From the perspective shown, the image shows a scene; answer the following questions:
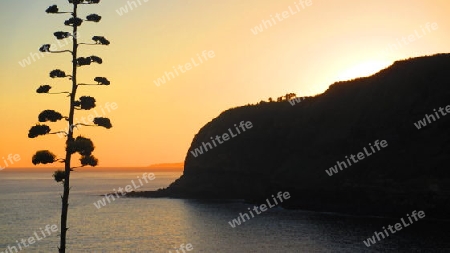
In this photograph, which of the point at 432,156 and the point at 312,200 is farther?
the point at 312,200

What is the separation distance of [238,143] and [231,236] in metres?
69.9

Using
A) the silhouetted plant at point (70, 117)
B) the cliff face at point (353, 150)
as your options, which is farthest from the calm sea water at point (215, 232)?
the silhouetted plant at point (70, 117)

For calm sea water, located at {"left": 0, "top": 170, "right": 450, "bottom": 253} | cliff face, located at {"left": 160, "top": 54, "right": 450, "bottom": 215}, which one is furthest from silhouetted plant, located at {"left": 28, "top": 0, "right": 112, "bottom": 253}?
cliff face, located at {"left": 160, "top": 54, "right": 450, "bottom": 215}

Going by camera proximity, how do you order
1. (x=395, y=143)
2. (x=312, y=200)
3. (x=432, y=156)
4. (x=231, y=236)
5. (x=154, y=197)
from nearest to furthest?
(x=231, y=236) < (x=432, y=156) < (x=395, y=143) < (x=312, y=200) < (x=154, y=197)

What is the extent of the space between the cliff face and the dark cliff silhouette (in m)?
0.18

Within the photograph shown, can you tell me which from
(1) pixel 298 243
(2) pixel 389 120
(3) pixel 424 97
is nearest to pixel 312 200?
(2) pixel 389 120

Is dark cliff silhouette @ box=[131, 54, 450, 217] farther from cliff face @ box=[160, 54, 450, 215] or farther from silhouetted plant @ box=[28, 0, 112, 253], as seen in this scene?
silhouetted plant @ box=[28, 0, 112, 253]

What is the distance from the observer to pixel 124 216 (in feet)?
334

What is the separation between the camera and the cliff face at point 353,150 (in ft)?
271

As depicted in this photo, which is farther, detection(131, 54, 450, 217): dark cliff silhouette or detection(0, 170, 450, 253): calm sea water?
detection(131, 54, 450, 217): dark cliff silhouette

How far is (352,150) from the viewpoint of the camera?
97562mm

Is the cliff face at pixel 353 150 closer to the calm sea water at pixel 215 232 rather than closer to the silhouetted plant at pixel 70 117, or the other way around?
the calm sea water at pixel 215 232

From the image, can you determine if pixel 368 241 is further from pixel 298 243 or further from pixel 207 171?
pixel 207 171

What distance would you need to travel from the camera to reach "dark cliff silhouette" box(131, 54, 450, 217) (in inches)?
3246
